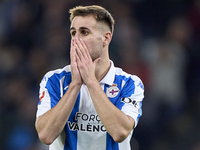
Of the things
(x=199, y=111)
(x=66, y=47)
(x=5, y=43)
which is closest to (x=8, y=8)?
(x=5, y=43)

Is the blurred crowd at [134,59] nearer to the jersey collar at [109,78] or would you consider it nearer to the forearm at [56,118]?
the jersey collar at [109,78]

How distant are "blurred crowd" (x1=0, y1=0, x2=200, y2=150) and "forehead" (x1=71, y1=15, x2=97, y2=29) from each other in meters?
2.53

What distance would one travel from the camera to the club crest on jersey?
10.3 feet

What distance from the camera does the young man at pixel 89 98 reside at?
107 inches

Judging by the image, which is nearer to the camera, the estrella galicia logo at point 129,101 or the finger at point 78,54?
the finger at point 78,54

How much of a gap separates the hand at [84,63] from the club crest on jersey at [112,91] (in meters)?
0.36

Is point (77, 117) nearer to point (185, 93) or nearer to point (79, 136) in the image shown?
point (79, 136)

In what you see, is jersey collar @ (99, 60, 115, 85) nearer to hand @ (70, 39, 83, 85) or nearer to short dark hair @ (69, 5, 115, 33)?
hand @ (70, 39, 83, 85)

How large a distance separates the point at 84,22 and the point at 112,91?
701 mm

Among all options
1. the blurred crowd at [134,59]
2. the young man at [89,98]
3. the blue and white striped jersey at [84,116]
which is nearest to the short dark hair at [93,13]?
the young man at [89,98]

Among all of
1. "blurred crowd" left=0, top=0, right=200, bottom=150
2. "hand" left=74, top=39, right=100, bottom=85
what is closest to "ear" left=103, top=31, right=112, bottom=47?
"hand" left=74, top=39, right=100, bottom=85

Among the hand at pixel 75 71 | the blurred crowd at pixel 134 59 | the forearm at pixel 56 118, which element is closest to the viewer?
the forearm at pixel 56 118

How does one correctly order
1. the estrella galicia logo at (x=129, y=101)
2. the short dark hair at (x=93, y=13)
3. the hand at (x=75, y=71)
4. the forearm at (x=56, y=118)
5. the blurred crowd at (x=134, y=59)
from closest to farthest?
the forearm at (x=56, y=118) → the hand at (x=75, y=71) → the estrella galicia logo at (x=129, y=101) → the short dark hair at (x=93, y=13) → the blurred crowd at (x=134, y=59)

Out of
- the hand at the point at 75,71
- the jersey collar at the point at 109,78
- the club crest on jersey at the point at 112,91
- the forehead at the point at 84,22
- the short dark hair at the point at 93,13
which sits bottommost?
the club crest on jersey at the point at 112,91
